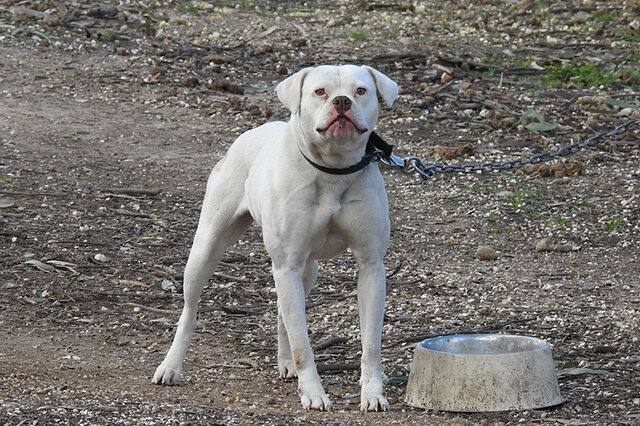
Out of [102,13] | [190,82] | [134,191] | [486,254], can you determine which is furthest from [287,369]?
[102,13]

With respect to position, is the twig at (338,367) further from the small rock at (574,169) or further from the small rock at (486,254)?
the small rock at (574,169)

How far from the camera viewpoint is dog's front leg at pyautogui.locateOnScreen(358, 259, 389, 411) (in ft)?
17.7

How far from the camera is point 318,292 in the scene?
7.77 metres

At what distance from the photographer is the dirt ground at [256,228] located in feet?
19.5

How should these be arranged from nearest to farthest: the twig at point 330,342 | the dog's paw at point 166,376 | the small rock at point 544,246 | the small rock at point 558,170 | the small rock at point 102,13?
1. the dog's paw at point 166,376
2. the twig at point 330,342
3. the small rock at point 544,246
4. the small rock at point 558,170
5. the small rock at point 102,13

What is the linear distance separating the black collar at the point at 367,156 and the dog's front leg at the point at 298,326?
48 centimetres

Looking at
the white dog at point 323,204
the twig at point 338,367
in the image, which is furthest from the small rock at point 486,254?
the white dog at point 323,204

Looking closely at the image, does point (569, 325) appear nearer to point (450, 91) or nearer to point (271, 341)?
point (271, 341)

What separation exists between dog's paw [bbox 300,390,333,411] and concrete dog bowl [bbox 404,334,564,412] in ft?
1.38

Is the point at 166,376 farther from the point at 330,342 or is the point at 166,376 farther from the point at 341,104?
the point at 341,104

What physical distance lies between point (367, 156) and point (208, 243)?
1.06m

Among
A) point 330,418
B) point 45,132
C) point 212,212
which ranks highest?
point 212,212

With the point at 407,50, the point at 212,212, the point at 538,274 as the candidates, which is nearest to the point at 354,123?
the point at 212,212

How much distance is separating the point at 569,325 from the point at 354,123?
234cm
